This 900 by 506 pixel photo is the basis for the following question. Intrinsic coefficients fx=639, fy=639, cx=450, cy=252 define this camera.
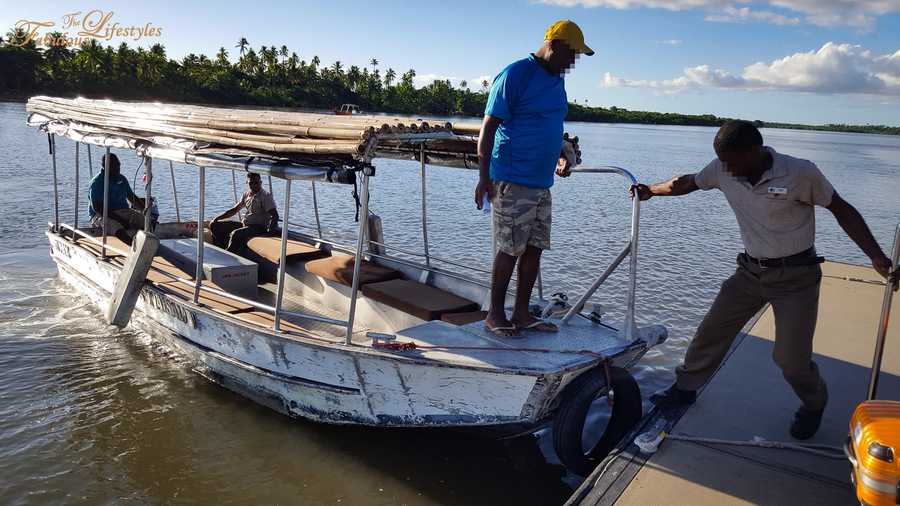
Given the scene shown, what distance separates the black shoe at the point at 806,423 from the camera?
4176mm

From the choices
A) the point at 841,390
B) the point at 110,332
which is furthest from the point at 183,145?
the point at 841,390

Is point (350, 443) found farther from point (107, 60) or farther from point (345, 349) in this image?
point (107, 60)

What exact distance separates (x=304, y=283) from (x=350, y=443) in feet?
7.95

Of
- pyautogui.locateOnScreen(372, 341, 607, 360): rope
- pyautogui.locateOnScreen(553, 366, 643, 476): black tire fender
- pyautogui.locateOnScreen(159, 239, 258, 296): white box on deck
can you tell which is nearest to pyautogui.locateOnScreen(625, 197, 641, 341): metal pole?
pyautogui.locateOnScreen(553, 366, 643, 476): black tire fender

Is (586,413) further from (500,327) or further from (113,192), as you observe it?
(113,192)

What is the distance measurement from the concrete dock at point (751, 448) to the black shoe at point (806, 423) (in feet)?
0.23

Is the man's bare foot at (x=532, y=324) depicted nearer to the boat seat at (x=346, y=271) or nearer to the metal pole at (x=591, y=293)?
the metal pole at (x=591, y=293)

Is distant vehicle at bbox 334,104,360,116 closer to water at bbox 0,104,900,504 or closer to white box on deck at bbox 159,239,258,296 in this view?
white box on deck at bbox 159,239,258,296

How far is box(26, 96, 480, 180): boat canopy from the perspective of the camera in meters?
4.43

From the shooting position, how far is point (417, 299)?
5.75m

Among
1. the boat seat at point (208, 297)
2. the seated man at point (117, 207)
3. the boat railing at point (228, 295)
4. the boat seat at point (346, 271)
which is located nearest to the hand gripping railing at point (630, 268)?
the boat railing at point (228, 295)

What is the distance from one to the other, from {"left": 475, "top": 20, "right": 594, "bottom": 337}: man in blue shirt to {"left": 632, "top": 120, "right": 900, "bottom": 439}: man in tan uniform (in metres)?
1.01

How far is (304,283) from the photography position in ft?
24.0

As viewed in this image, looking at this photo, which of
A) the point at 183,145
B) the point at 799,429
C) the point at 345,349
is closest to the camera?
the point at 799,429
